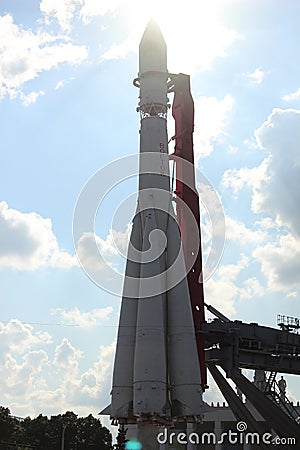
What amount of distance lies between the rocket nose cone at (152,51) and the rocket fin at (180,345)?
1313 cm

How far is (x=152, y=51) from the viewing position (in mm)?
47062

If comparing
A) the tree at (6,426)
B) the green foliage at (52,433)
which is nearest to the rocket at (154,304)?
the green foliage at (52,433)

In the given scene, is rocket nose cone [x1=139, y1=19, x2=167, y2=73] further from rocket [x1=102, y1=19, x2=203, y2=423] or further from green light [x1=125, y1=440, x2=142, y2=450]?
green light [x1=125, y1=440, x2=142, y2=450]

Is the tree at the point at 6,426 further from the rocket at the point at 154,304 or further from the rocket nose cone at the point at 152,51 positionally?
the rocket nose cone at the point at 152,51

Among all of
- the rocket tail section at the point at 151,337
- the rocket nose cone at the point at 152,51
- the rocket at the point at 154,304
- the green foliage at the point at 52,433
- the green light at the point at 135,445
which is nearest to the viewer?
the rocket tail section at the point at 151,337

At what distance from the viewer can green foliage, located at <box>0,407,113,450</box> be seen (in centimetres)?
8576

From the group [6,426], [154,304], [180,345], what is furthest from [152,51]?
[6,426]

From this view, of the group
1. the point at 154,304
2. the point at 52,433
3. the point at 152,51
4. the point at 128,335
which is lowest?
the point at 128,335

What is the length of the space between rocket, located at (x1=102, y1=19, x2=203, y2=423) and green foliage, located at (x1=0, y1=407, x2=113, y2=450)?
4997 centimetres

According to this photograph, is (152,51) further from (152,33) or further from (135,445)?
(135,445)

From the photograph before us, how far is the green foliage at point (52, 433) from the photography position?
8576 cm

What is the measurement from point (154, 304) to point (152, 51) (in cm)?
1924

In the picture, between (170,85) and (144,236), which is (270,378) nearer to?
(144,236)

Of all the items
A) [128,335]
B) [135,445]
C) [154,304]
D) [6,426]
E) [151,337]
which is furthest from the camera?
[6,426]
